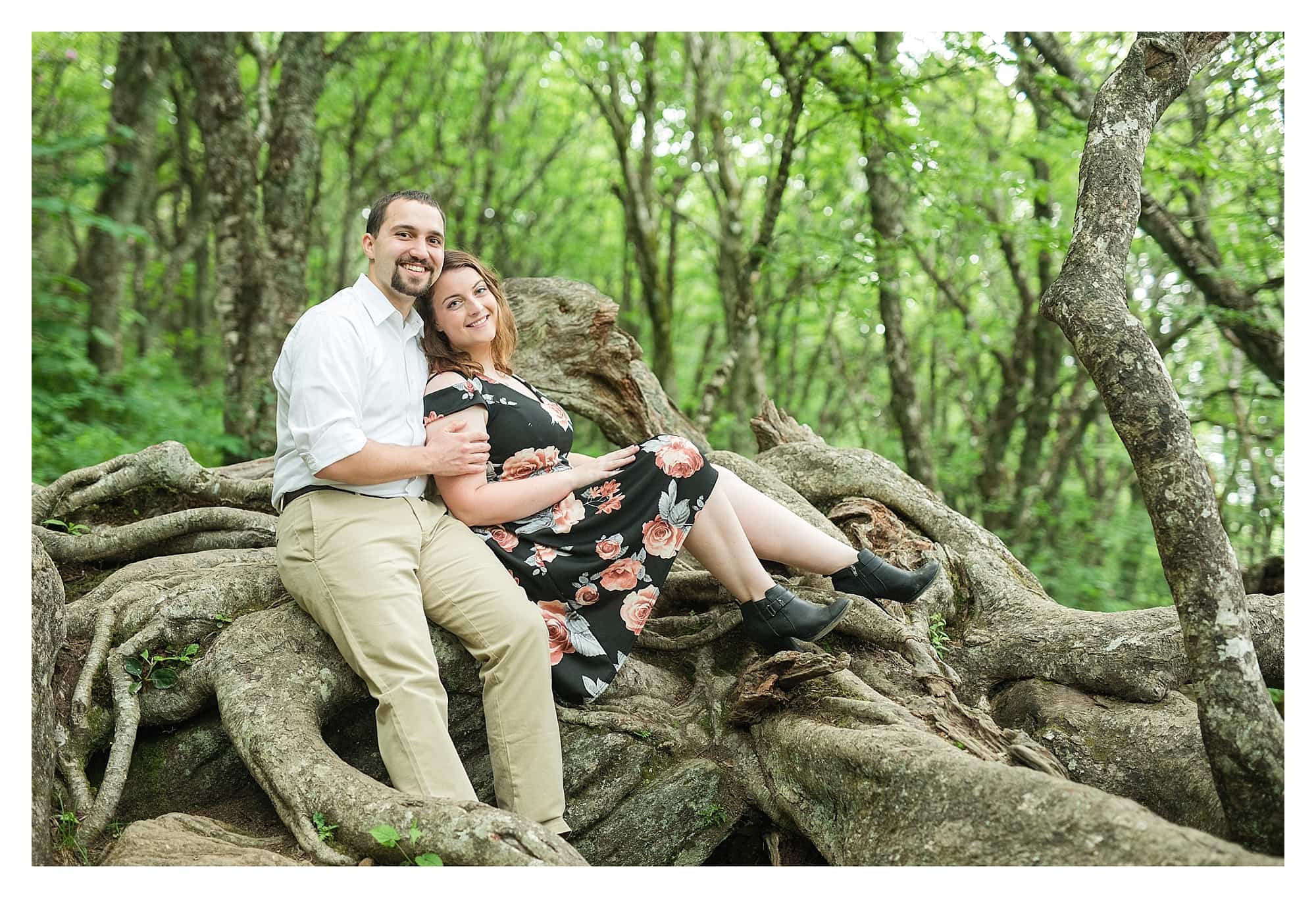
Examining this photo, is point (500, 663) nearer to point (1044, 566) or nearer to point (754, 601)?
point (754, 601)

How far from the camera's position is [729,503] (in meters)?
4.17

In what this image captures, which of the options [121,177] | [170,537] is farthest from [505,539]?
[121,177]

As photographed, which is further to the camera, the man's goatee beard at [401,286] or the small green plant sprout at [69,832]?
the man's goatee beard at [401,286]

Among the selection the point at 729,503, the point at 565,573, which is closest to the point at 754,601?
the point at 729,503

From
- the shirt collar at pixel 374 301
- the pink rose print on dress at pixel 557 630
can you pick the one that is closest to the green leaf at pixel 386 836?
the pink rose print on dress at pixel 557 630

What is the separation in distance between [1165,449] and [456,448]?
269 centimetres

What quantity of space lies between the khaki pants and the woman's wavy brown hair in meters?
0.67

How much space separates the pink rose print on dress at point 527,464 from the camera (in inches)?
161

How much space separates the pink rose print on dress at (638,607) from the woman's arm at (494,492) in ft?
1.82

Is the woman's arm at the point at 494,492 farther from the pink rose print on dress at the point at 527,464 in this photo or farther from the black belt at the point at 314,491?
the black belt at the point at 314,491

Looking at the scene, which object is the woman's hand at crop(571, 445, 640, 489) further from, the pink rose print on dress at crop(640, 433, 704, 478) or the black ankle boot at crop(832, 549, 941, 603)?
the black ankle boot at crop(832, 549, 941, 603)

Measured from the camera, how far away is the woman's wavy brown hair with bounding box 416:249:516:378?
4117mm

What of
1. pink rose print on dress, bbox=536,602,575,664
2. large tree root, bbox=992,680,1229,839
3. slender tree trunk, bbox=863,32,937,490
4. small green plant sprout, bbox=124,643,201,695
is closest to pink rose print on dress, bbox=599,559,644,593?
pink rose print on dress, bbox=536,602,575,664

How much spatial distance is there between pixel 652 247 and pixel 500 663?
8.17 metres
